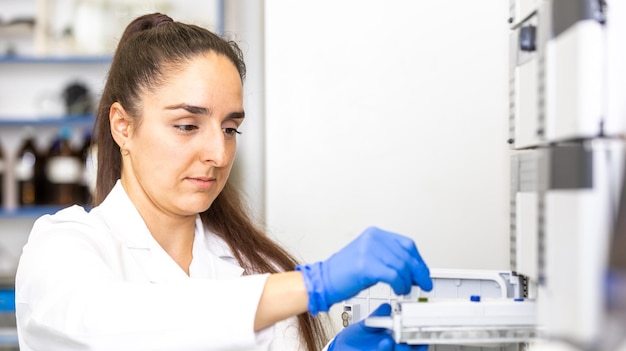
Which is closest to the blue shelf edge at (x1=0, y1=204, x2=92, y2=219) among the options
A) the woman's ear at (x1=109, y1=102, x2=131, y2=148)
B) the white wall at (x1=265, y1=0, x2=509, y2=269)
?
the white wall at (x1=265, y1=0, x2=509, y2=269)

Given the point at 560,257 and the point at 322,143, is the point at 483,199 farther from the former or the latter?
the point at 560,257

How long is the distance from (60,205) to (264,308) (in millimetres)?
2252

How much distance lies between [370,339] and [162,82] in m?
0.58

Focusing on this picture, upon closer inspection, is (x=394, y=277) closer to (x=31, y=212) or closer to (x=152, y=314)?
(x=152, y=314)

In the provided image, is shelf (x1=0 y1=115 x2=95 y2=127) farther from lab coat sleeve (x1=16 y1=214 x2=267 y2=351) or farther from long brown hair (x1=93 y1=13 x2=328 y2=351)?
lab coat sleeve (x1=16 y1=214 x2=267 y2=351)

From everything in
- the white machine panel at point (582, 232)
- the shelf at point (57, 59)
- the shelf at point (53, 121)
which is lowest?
the white machine panel at point (582, 232)

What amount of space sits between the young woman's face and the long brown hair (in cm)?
3

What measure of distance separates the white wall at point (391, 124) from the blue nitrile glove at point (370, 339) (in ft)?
1.85

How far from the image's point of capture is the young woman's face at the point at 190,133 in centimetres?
130

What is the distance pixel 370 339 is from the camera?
1.18 meters

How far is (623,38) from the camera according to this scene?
738 millimetres

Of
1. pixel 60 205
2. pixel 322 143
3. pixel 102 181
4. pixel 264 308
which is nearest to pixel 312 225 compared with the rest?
pixel 322 143

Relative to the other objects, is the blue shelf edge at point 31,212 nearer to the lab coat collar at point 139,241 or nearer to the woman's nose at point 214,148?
the lab coat collar at point 139,241

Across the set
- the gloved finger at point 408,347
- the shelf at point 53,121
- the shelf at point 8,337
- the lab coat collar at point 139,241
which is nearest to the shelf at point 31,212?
the shelf at point 53,121
